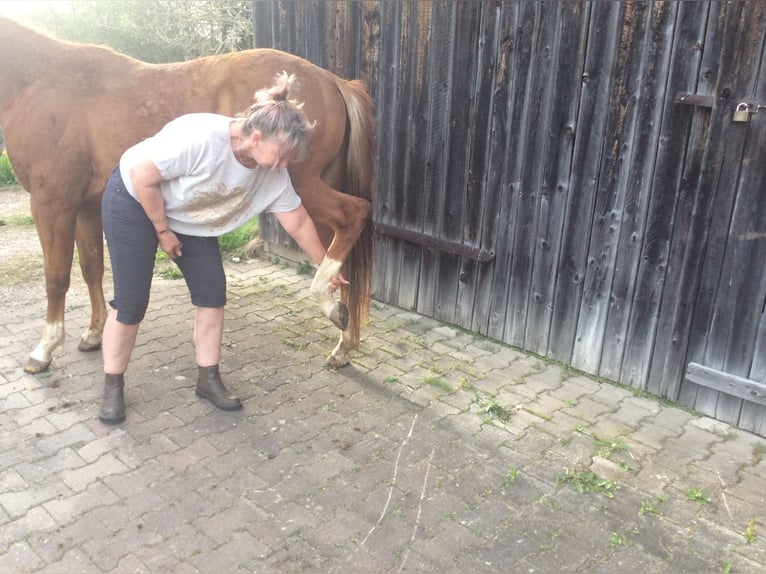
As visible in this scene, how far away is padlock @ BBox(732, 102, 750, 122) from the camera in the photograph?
2939 mm

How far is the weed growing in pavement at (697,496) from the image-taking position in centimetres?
271

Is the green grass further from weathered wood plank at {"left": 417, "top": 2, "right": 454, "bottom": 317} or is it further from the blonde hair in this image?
the blonde hair

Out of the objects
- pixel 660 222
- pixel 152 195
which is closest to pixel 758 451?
pixel 660 222

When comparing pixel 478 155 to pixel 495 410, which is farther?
pixel 478 155

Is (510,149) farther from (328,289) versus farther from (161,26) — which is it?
(161,26)

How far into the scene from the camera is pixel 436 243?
4.46 metres

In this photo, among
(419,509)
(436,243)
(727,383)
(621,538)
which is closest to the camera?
(621,538)

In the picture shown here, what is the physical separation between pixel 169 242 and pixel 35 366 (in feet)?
4.45

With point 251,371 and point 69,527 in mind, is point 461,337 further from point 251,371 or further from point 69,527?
point 69,527

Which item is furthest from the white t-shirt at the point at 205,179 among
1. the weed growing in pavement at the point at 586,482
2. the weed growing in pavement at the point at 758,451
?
the weed growing in pavement at the point at 758,451

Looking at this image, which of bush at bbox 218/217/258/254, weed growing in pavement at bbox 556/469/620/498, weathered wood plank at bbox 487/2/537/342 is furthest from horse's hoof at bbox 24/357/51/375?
weed growing in pavement at bbox 556/469/620/498

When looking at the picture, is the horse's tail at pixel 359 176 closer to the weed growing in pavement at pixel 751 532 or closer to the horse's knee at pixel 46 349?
the horse's knee at pixel 46 349

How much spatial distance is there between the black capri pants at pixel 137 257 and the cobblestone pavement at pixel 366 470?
0.60m

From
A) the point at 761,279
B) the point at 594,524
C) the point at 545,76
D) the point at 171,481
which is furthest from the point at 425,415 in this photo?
the point at 545,76
